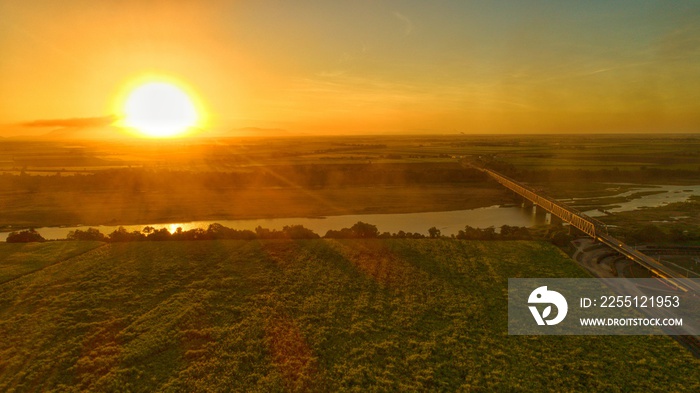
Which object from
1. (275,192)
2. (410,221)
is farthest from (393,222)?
(275,192)

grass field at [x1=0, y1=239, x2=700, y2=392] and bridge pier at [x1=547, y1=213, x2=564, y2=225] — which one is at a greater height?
bridge pier at [x1=547, y1=213, x2=564, y2=225]

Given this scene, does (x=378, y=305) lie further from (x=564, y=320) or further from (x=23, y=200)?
(x=23, y=200)

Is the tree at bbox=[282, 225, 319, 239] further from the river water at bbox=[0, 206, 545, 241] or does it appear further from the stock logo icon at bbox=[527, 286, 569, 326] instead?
the stock logo icon at bbox=[527, 286, 569, 326]

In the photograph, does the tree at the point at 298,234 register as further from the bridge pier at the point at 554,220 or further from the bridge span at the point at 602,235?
the bridge pier at the point at 554,220

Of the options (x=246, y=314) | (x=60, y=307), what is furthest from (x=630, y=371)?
(x=60, y=307)

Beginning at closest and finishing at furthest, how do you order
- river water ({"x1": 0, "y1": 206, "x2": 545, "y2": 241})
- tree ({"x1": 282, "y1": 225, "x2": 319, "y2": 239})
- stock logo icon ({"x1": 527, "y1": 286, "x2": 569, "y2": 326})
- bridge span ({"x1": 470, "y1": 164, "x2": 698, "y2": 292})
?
stock logo icon ({"x1": 527, "y1": 286, "x2": 569, "y2": 326}) → bridge span ({"x1": 470, "y1": 164, "x2": 698, "y2": 292}) → tree ({"x1": 282, "y1": 225, "x2": 319, "y2": 239}) → river water ({"x1": 0, "y1": 206, "x2": 545, "y2": 241})

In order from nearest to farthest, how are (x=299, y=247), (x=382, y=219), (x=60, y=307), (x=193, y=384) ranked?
(x=193, y=384)
(x=60, y=307)
(x=299, y=247)
(x=382, y=219)

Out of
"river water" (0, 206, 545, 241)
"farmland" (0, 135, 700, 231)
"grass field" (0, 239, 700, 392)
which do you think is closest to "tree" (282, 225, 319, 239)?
"grass field" (0, 239, 700, 392)

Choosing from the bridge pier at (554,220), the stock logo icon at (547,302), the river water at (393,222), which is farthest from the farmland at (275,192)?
the stock logo icon at (547,302)
